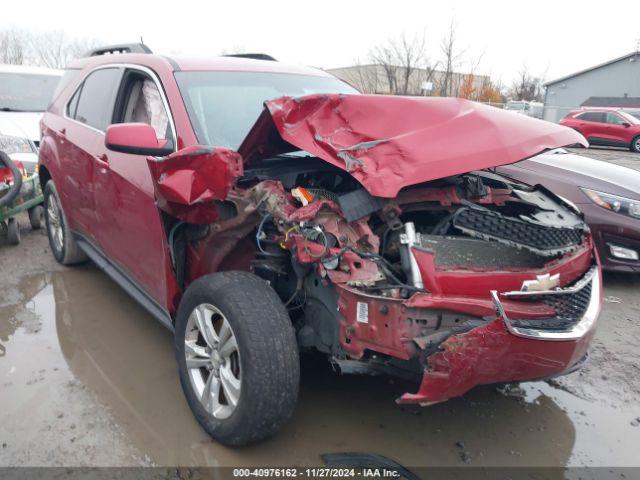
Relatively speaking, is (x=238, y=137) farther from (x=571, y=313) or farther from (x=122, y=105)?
(x=571, y=313)

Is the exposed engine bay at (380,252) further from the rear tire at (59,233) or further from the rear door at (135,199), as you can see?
the rear tire at (59,233)

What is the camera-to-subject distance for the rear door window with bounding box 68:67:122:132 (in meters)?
3.82

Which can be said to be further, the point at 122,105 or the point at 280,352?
the point at 122,105

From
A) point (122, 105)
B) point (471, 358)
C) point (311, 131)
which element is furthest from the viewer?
point (122, 105)

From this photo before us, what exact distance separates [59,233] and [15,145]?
2.23m

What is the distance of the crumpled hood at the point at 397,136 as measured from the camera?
2279 millimetres

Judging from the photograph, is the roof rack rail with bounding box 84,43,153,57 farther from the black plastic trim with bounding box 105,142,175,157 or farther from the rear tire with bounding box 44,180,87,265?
the black plastic trim with bounding box 105,142,175,157

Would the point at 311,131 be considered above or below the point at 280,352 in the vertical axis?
above

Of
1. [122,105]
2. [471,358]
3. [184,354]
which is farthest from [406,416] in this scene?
[122,105]

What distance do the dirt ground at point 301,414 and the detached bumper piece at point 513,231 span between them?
0.99 metres

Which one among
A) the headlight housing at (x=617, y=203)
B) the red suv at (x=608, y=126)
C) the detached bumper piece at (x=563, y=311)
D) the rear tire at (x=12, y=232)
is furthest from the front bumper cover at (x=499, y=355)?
the red suv at (x=608, y=126)

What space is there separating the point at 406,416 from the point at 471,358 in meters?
0.96

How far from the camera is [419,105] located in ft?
8.51

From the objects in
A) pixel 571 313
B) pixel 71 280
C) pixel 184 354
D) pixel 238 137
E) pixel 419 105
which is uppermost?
pixel 419 105
